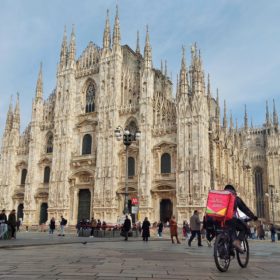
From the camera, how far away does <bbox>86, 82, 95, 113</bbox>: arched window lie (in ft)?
132

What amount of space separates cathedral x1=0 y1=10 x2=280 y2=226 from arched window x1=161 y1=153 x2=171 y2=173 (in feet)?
0.30

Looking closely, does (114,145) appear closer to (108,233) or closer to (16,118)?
(108,233)

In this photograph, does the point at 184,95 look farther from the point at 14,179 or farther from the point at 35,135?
the point at 14,179

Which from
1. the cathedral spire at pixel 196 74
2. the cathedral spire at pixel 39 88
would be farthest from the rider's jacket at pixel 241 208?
the cathedral spire at pixel 39 88

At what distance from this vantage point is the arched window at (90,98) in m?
40.2

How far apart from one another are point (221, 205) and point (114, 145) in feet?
96.3

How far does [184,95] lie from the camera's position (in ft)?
109

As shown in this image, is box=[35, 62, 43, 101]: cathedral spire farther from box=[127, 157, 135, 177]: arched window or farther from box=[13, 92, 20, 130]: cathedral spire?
box=[127, 157, 135, 177]: arched window

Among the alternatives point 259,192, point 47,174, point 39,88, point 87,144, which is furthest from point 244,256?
point 259,192

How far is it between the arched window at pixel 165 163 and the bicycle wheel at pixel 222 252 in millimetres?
27025

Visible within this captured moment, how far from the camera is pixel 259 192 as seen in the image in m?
56.0


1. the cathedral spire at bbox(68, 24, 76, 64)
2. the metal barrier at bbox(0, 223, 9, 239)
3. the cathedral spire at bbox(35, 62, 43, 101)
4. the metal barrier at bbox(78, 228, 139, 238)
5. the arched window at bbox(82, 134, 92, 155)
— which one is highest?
the cathedral spire at bbox(68, 24, 76, 64)

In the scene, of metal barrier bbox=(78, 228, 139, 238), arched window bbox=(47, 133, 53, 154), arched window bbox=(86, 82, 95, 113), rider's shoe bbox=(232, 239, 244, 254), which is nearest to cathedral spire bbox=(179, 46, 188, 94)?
arched window bbox=(86, 82, 95, 113)

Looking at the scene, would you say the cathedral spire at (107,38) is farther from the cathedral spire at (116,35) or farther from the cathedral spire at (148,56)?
the cathedral spire at (148,56)
